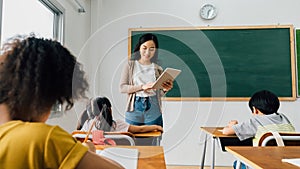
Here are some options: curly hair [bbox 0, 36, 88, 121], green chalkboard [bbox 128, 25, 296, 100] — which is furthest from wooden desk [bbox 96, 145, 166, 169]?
green chalkboard [bbox 128, 25, 296, 100]

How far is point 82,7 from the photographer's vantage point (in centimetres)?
347

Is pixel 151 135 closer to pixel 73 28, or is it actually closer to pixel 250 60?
pixel 73 28

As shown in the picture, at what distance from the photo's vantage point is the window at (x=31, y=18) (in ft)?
7.00

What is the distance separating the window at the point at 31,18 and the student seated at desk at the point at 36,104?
4.69 ft

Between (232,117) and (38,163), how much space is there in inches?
138

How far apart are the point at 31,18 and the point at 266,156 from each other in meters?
2.34

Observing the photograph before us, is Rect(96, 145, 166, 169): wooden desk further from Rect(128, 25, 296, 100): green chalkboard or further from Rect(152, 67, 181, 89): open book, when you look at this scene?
Rect(128, 25, 296, 100): green chalkboard

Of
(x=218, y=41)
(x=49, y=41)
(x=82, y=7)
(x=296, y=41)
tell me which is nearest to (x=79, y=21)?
(x=82, y=7)

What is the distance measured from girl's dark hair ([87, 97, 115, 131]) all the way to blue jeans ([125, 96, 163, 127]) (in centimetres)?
21

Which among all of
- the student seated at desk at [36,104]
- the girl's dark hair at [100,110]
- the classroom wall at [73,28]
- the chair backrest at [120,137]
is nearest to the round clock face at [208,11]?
the classroom wall at [73,28]

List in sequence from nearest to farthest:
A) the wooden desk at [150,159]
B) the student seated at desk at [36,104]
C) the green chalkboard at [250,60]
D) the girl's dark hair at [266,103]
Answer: the student seated at desk at [36,104] < the wooden desk at [150,159] < the girl's dark hair at [266,103] < the green chalkboard at [250,60]

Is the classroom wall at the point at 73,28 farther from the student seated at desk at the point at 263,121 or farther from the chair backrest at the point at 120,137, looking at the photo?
the student seated at desk at the point at 263,121

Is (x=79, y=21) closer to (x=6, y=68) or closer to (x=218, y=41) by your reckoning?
(x=218, y=41)

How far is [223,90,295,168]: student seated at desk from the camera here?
1909 millimetres
